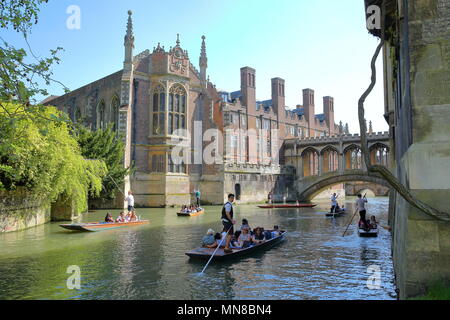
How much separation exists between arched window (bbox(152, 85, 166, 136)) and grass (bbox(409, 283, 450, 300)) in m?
30.4

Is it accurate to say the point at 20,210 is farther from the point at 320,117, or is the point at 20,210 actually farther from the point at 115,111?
the point at 320,117

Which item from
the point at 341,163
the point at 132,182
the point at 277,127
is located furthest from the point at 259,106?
the point at 132,182

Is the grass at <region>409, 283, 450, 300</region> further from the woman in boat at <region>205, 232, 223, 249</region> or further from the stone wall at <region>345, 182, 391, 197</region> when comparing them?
the stone wall at <region>345, 182, 391, 197</region>

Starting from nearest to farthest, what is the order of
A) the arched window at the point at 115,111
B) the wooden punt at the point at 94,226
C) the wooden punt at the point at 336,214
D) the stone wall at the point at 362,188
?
the wooden punt at the point at 94,226 < the wooden punt at the point at 336,214 < the arched window at the point at 115,111 < the stone wall at the point at 362,188

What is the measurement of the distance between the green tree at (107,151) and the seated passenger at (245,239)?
609 inches

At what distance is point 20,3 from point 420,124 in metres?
7.63

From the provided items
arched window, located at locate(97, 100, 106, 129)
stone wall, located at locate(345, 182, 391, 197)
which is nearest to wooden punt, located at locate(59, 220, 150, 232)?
arched window, located at locate(97, 100, 106, 129)

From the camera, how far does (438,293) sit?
5551 mm

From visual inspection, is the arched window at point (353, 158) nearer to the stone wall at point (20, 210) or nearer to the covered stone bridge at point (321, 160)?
the covered stone bridge at point (321, 160)

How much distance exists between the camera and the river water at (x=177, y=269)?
8.04m

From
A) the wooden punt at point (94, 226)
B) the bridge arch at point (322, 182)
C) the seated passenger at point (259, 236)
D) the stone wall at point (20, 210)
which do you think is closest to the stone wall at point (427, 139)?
the seated passenger at point (259, 236)

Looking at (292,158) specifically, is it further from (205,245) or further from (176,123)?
(205,245)

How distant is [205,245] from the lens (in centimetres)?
1176

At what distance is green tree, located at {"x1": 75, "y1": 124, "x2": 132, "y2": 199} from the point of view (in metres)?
27.6
